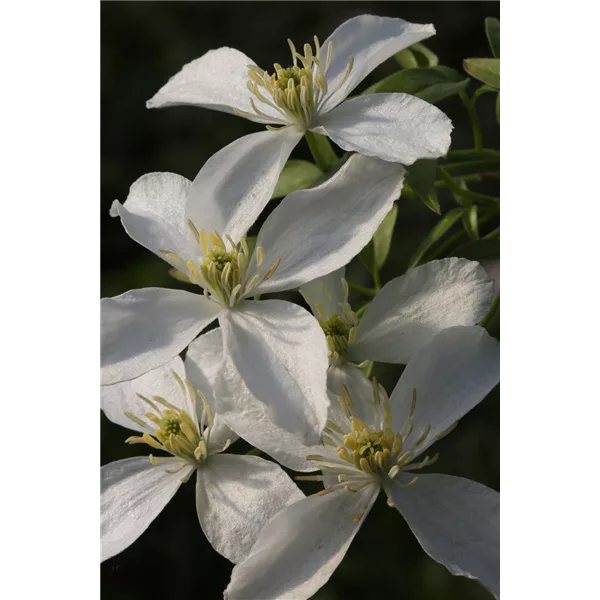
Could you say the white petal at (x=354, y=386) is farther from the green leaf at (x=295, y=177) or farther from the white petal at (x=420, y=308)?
the green leaf at (x=295, y=177)

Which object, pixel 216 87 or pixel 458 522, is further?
pixel 216 87

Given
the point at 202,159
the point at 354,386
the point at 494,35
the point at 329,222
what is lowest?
the point at 202,159

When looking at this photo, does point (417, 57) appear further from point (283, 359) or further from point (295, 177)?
point (283, 359)

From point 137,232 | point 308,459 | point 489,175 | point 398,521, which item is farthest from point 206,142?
point 308,459

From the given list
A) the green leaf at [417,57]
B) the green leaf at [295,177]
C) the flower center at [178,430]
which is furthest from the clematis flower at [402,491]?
the green leaf at [417,57]

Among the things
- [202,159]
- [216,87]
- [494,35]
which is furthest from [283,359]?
[202,159]
